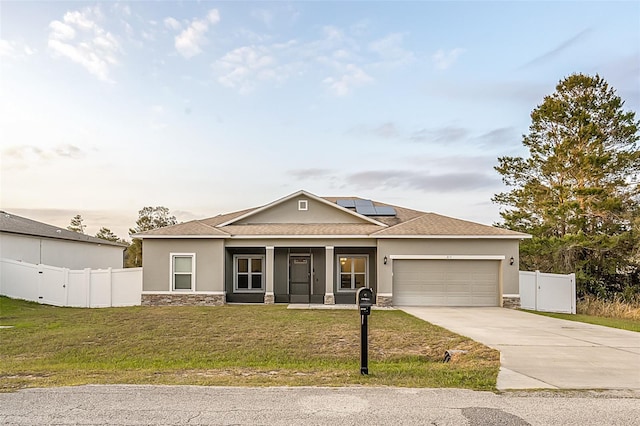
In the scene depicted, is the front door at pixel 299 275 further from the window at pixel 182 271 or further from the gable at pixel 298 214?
the window at pixel 182 271

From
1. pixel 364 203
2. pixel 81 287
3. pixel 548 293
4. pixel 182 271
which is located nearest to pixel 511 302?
pixel 548 293

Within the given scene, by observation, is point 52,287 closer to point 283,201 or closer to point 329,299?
point 283,201

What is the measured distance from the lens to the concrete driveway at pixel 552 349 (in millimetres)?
6555

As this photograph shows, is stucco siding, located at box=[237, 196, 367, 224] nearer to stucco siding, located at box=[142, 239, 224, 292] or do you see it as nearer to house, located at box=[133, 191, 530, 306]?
house, located at box=[133, 191, 530, 306]

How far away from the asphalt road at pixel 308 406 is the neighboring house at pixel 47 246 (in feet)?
64.6

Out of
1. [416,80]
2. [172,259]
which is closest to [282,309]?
[172,259]

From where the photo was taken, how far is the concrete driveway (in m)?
6.55

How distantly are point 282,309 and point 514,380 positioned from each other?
11.0 metres

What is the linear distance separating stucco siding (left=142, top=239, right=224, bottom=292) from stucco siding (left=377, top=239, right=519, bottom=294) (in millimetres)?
6408

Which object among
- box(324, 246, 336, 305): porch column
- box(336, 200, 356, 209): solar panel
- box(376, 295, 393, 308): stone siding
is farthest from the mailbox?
box(336, 200, 356, 209): solar panel

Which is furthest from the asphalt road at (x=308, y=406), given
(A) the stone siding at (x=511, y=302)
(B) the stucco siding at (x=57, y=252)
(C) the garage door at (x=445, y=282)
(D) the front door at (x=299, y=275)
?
(B) the stucco siding at (x=57, y=252)

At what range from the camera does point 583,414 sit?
493cm

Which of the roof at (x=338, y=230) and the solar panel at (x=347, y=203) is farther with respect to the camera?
the solar panel at (x=347, y=203)

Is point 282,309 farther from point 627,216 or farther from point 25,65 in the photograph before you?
point 627,216
